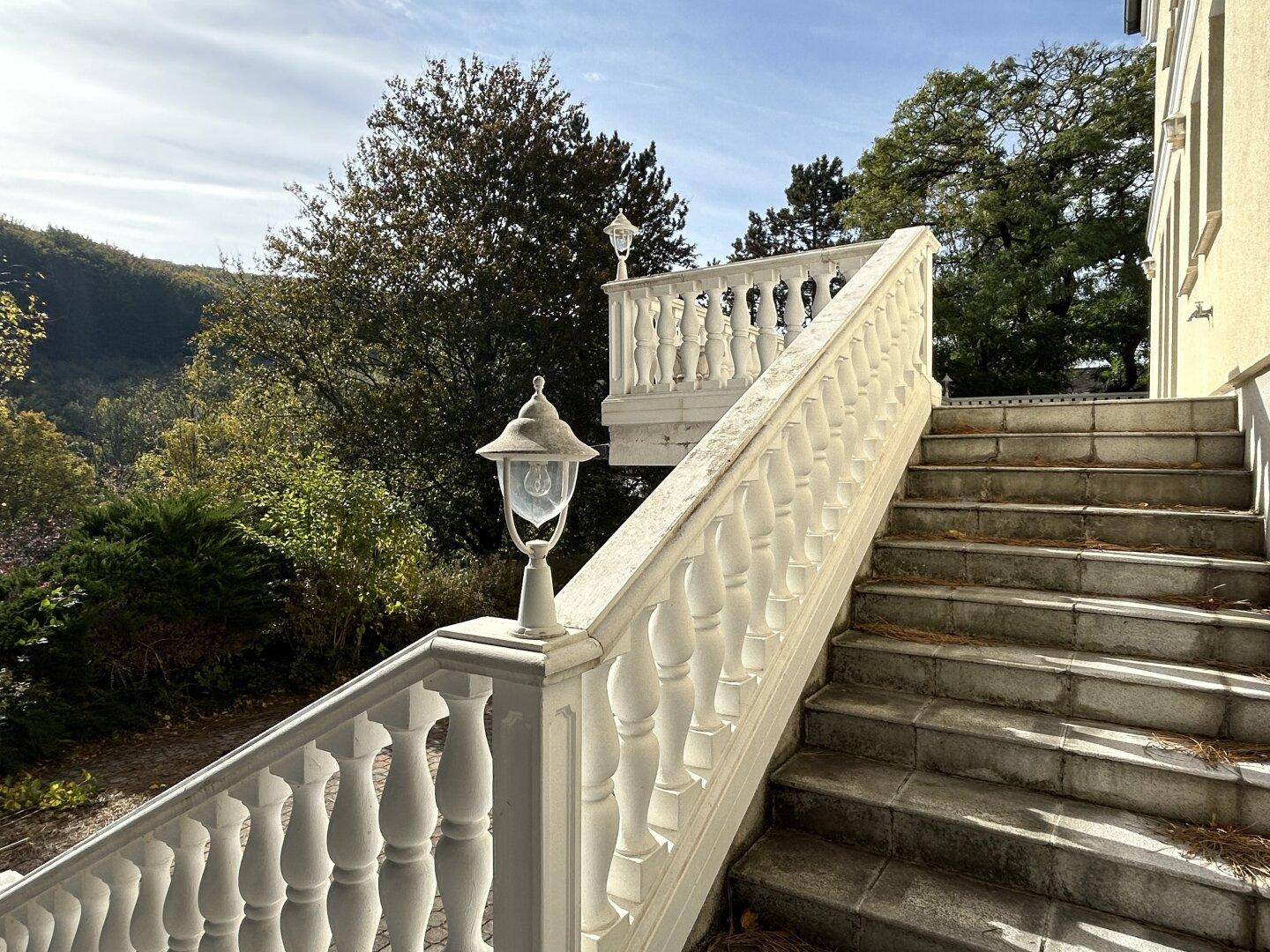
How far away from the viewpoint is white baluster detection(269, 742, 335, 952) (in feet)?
4.91

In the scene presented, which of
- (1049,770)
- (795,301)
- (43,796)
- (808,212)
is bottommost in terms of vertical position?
(43,796)

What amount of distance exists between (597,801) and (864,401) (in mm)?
2156

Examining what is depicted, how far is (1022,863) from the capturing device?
1856 millimetres

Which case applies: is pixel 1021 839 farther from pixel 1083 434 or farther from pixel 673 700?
pixel 1083 434

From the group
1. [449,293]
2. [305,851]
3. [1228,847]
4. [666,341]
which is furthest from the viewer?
[449,293]

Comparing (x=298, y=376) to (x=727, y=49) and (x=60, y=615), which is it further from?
(x=727, y=49)

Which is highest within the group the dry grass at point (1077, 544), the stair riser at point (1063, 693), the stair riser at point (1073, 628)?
the dry grass at point (1077, 544)

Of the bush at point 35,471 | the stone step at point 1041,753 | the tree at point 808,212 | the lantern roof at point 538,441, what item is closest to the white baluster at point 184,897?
the lantern roof at point 538,441

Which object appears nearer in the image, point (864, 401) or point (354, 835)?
point (354, 835)

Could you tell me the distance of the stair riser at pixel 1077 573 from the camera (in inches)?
100

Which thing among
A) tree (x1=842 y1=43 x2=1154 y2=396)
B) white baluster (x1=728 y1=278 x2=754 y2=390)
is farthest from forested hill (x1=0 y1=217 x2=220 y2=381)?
white baluster (x1=728 y1=278 x2=754 y2=390)

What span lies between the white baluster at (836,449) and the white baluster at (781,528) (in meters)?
0.43

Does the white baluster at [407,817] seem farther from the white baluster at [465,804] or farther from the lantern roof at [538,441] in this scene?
the lantern roof at [538,441]

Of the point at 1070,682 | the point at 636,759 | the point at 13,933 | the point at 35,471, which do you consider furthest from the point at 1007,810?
the point at 35,471
